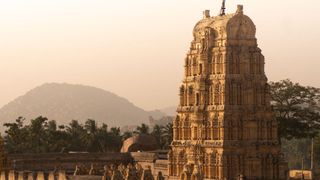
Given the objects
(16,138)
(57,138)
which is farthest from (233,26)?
(16,138)

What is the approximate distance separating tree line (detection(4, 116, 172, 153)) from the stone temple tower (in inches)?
1446

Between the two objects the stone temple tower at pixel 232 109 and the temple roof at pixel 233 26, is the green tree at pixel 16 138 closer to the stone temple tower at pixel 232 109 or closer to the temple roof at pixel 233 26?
Result: the stone temple tower at pixel 232 109

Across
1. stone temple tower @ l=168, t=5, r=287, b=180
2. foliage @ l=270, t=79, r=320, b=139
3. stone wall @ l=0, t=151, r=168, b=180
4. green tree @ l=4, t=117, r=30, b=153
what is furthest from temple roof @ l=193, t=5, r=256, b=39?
green tree @ l=4, t=117, r=30, b=153

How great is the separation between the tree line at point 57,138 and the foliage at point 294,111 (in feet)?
72.4

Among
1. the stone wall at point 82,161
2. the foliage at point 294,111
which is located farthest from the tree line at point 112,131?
the stone wall at point 82,161

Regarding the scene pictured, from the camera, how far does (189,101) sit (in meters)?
70.2

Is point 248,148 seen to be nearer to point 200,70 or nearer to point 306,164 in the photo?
point 200,70

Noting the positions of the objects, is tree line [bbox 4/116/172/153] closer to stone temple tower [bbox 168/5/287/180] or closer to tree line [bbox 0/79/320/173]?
tree line [bbox 0/79/320/173]

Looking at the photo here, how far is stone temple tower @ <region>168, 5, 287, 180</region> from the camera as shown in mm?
66188

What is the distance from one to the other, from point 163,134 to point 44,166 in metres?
43.0

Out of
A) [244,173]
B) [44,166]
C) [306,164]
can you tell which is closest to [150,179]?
[244,173]

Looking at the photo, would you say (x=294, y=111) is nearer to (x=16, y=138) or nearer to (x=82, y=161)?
(x=82, y=161)

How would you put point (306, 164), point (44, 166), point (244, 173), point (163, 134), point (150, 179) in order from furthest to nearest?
point (306, 164) < point (163, 134) < point (44, 166) < point (244, 173) < point (150, 179)

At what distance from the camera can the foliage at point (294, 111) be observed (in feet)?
283
